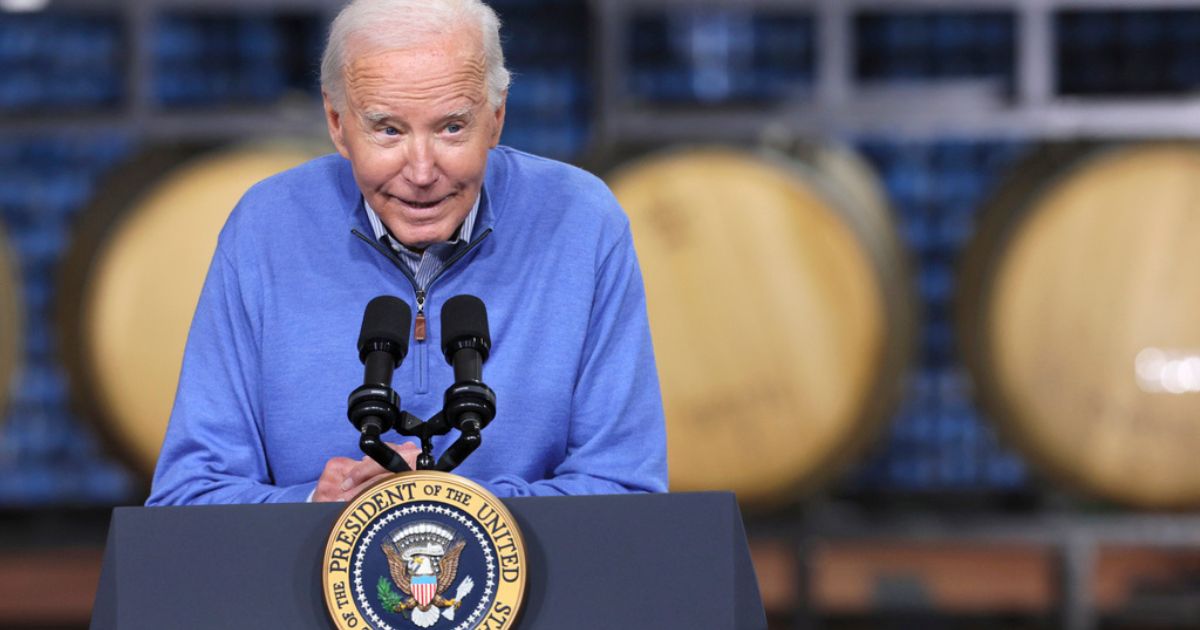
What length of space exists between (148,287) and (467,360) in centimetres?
236

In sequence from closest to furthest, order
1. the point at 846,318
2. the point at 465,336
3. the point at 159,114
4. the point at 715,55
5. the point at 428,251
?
the point at 465,336
the point at 428,251
the point at 846,318
the point at 159,114
the point at 715,55

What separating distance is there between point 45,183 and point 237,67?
0.54 m

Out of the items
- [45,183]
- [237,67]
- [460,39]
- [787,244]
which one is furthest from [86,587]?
[460,39]

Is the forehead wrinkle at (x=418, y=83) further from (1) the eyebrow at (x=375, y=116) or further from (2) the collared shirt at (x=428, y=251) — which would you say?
(2) the collared shirt at (x=428, y=251)

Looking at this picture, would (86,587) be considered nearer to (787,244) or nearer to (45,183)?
(45,183)

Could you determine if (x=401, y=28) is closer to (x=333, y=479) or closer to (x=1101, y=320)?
(x=333, y=479)

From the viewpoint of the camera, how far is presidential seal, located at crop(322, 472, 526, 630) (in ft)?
4.19

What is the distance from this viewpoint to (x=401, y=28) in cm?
157

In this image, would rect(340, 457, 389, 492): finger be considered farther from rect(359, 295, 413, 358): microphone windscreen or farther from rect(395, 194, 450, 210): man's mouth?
rect(395, 194, 450, 210): man's mouth

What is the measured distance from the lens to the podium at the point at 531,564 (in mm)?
1300

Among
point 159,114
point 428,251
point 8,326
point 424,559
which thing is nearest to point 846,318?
point 159,114

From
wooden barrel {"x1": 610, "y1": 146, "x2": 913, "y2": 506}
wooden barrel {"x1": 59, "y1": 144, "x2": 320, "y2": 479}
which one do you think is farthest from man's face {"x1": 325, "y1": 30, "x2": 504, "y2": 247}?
wooden barrel {"x1": 59, "y1": 144, "x2": 320, "y2": 479}

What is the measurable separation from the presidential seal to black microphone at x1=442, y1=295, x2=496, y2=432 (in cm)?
5

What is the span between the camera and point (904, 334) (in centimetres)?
349
